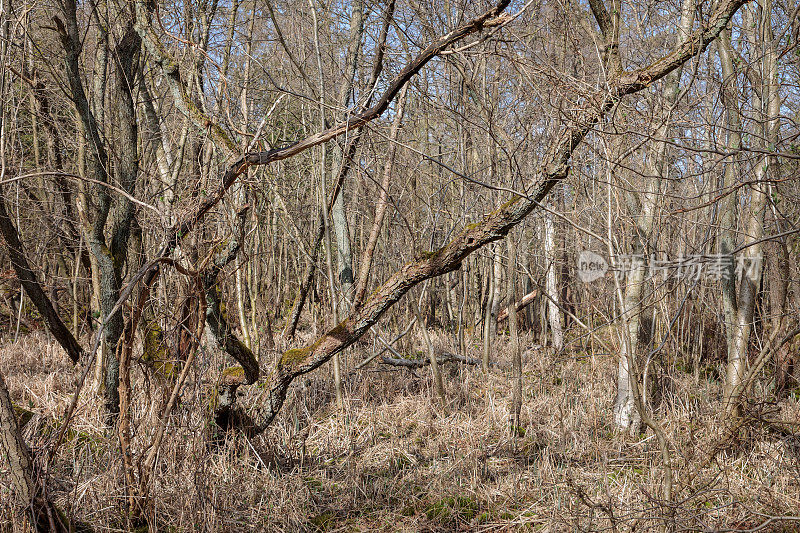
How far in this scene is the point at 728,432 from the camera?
4.25 meters

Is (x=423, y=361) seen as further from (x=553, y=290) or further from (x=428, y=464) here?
(x=553, y=290)

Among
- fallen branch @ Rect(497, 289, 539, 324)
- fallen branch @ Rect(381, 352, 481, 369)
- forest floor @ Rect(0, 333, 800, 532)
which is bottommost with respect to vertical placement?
forest floor @ Rect(0, 333, 800, 532)


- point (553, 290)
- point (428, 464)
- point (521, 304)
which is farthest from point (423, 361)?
point (521, 304)

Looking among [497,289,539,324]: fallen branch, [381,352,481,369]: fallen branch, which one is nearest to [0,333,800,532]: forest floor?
[381,352,481,369]: fallen branch

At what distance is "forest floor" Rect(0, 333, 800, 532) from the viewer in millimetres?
3318

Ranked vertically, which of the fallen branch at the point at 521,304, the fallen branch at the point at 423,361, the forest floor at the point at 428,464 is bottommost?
the forest floor at the point at 428,464

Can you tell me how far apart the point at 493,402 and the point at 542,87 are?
2.92 meters

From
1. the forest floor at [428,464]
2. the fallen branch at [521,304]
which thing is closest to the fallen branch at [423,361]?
the forest floor at [428,464]

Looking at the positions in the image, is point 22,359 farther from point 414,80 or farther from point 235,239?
point 414,80

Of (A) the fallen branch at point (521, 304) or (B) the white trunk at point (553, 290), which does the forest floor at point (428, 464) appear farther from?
(A) the fallen branch at point (521, 304)

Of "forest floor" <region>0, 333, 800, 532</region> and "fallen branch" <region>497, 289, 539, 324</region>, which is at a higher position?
"fallen branch" <region>497, 289, 539, 324</region>

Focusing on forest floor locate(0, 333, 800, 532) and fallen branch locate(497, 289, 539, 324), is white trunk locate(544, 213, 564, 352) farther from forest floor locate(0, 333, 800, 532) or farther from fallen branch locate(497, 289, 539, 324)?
forest floor locate(0, 333, 800, 532)

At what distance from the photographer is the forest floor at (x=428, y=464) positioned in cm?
332

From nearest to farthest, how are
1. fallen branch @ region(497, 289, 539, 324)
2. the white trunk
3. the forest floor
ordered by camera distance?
the forest floor
the white trunk
fallen branch @ region(497, 289, 539, 324)
